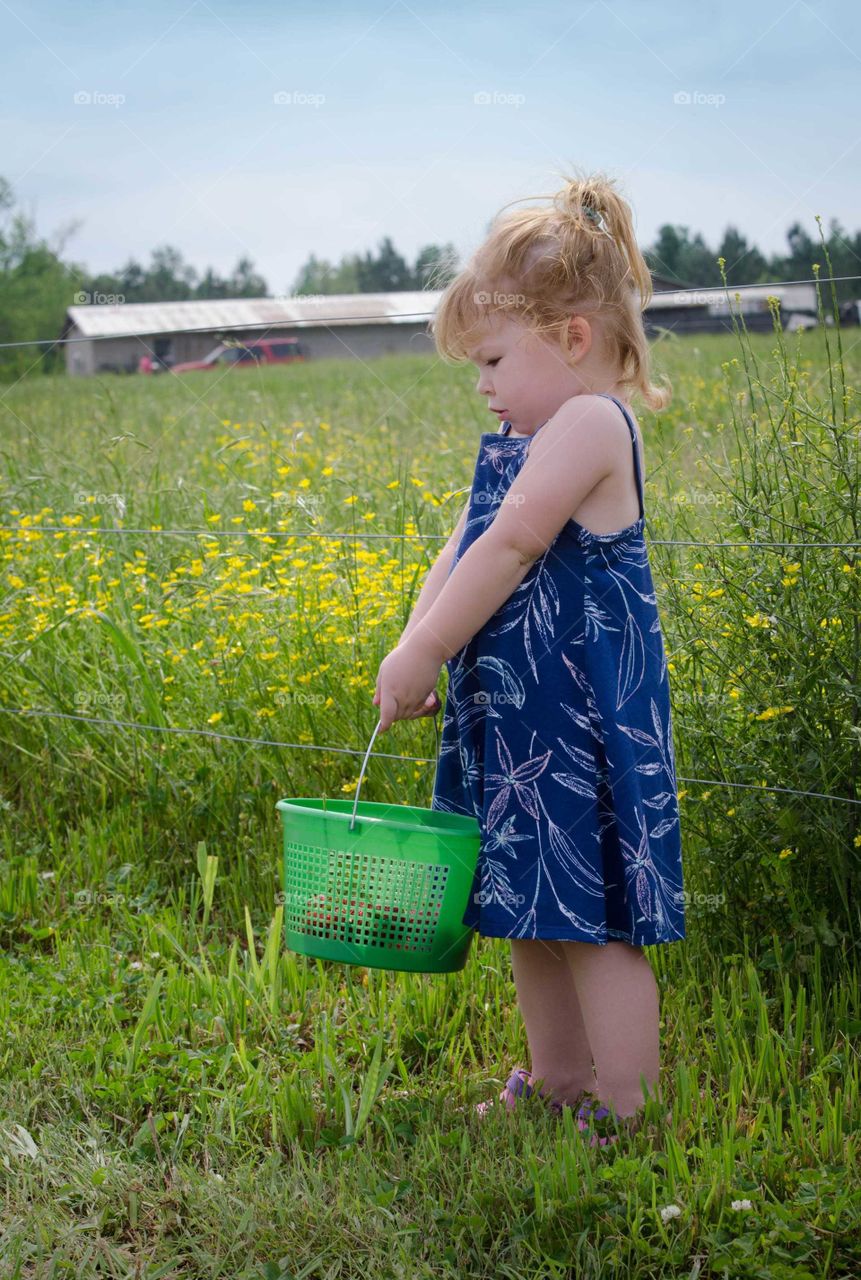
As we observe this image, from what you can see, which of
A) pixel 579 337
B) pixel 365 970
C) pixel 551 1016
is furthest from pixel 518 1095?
pixel 579 337

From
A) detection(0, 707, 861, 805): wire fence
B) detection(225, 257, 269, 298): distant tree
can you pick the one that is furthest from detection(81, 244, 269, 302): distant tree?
detection(0, 707, 861, 805): wire fence

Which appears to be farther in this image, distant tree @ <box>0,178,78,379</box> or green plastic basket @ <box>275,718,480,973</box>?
distant tree @ <box>0,178,78,379</box>

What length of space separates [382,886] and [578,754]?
1.08ft

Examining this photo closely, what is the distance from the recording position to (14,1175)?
1.72 m

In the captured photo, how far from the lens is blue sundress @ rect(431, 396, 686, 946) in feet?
5.53

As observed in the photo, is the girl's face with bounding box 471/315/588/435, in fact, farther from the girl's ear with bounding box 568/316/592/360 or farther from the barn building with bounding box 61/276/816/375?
the barn building with bounding box 61/276/816/375

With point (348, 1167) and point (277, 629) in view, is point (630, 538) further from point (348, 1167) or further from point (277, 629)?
point (277, 629)

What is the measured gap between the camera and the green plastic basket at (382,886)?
167 cm

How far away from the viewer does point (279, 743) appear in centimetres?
248

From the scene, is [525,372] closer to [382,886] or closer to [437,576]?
[437,576]

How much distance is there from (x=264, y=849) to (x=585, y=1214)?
1333mm

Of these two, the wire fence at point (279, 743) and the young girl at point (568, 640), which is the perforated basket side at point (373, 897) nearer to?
the young girl at point (568, 640)

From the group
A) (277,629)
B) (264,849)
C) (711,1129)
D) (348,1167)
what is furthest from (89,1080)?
(277,629)

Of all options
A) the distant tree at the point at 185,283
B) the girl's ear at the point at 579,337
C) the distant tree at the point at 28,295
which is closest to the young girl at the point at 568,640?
the girl's ear at the point at 579,337
